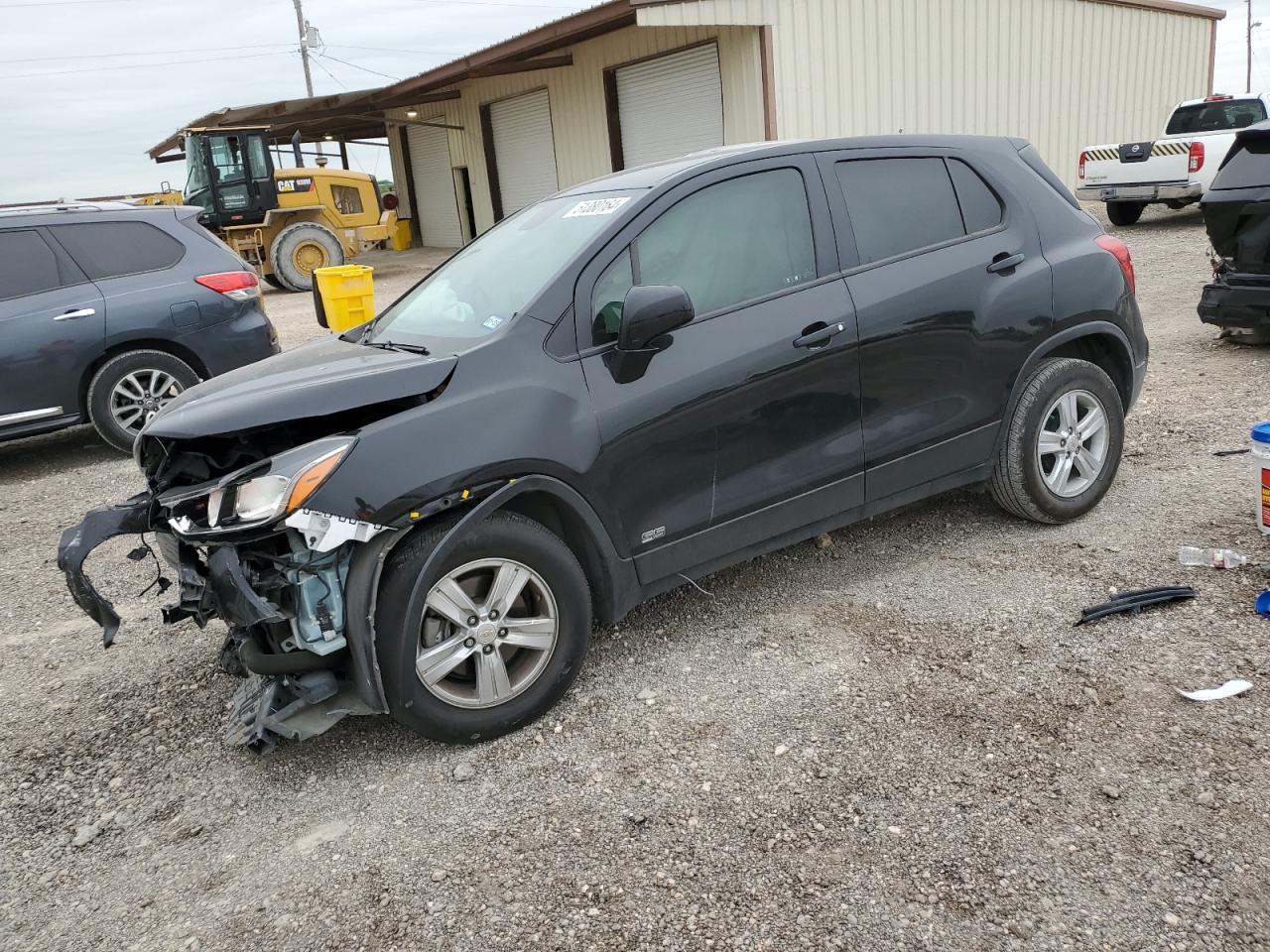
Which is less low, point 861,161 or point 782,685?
point 861,161

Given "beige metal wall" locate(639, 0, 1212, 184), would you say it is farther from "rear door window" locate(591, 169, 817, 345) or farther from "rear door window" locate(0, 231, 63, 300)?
"rear door window" locate(591, 169, 817, 345)

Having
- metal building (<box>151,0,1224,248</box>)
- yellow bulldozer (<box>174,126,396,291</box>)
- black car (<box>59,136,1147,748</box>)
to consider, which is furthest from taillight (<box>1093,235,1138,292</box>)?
yellow bulldozer (<box>174,126,396,291</box>)

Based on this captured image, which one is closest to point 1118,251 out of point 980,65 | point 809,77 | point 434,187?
point 809,77

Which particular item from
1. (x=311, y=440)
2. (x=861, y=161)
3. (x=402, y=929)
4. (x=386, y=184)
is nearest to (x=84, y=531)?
(x=311, y=440)

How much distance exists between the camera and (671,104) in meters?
17.9

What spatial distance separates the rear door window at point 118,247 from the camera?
752 centimetres

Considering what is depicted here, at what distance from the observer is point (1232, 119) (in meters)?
15.8

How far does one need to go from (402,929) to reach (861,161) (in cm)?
322

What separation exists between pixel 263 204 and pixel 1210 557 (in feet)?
62.2

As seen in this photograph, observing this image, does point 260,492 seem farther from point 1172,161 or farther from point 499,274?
point 1172,161

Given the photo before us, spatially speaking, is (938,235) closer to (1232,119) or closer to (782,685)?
(782,685)

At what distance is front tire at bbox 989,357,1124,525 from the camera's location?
4363 millimetres

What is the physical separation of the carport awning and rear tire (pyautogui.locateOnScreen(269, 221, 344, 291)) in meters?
4.53

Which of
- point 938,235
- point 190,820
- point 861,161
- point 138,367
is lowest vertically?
point 190,820
